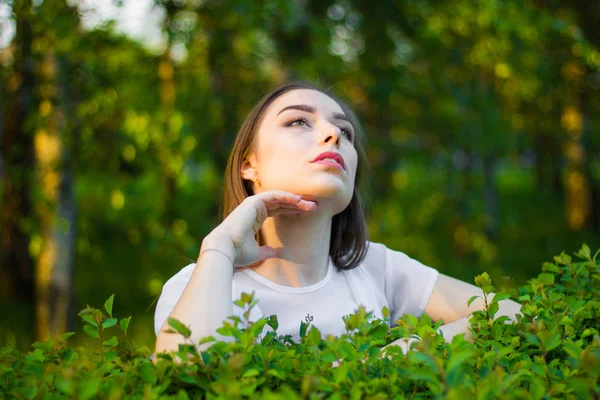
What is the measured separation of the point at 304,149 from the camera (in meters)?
2.10

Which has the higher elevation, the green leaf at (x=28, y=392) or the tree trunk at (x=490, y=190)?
the green leaf at (x=28, y=392)

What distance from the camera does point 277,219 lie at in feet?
7.22

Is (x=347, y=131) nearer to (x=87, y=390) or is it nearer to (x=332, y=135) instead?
(x=332, y=135)

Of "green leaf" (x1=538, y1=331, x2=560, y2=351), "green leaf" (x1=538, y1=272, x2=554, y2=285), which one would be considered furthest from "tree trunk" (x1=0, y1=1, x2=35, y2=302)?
"green leaf" (x1=538, y1=331, x2=560, y2=351)

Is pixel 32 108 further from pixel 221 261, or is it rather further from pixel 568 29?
pixel 568 29

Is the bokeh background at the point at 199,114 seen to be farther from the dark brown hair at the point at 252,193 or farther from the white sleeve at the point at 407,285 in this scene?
the dark brown hair at the point at 252,193

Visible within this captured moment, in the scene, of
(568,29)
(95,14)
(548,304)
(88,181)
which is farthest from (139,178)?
(568,29)

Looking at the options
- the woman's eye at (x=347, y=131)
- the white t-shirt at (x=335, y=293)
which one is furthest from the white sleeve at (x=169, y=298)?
the woman's eye at (x=347, y=131)

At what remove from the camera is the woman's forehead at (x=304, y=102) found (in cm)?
229

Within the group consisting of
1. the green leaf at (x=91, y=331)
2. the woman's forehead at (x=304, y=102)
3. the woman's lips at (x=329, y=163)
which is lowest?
the green leaf at (x=91, y=331)

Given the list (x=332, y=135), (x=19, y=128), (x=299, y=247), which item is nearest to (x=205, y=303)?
(x=299, y=247)

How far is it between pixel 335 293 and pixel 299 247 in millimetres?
223

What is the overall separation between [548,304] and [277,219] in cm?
98

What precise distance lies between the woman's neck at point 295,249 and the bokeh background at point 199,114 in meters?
0.71
